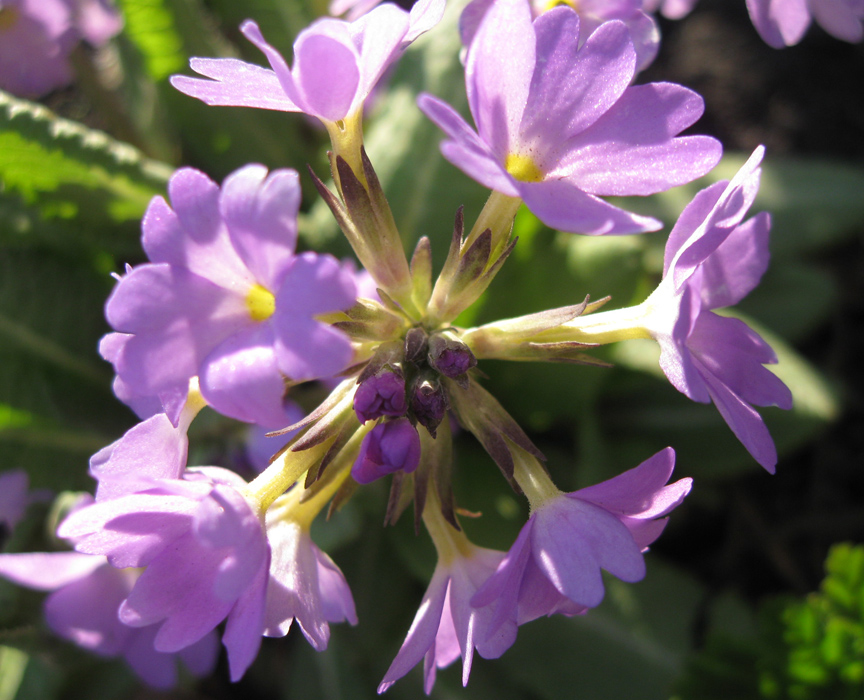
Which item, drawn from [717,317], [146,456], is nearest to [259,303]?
[146,456]

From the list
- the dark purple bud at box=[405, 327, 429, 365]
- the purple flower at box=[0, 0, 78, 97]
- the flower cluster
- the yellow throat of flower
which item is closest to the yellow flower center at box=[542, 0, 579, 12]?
the yellow throat of flower

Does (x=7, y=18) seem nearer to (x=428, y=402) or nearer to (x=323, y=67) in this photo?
(x=323, y=67)

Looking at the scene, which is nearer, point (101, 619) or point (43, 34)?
point (101, 619)

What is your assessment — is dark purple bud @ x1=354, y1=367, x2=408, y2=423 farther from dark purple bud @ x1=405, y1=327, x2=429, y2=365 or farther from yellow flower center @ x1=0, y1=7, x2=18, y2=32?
yellow flower center @ x1=0, y1=7, x2=18, y2=32

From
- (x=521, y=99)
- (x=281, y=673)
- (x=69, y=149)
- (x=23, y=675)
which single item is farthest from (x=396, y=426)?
(x=281, y=673)

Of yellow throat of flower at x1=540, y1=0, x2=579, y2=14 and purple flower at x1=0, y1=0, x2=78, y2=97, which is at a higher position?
yellow throat of flower at x1=540, y1=0, x2=579, y2=14

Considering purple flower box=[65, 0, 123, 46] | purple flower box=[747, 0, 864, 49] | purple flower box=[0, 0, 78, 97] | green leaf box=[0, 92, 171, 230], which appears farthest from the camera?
purple flower box=[65, 0, 123, 46]

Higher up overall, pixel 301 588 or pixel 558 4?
pixel 558 4

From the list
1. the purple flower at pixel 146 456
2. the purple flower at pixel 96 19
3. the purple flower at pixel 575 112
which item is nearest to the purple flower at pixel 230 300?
the purple flower at pixel 146 456

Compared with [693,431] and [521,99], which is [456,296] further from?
[693,431]
